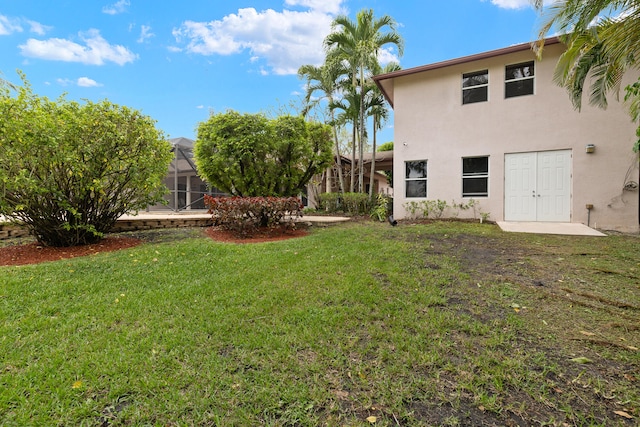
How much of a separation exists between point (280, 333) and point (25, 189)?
5722mm

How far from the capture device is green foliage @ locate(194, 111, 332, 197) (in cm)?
892

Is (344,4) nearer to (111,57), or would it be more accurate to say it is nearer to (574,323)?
(111,57)

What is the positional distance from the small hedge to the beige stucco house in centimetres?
539

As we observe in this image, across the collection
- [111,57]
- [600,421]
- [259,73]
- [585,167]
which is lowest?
[600,421]

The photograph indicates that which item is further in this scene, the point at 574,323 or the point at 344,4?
the point at 344,4

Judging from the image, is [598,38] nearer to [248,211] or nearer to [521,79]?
[521,79]

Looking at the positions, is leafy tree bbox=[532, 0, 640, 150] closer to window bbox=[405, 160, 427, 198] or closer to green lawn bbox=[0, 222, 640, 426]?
green lawn bbox=[0, 222, 640, 426]

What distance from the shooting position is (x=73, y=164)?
5.54m

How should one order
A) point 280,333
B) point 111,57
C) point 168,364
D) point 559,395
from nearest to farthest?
point 559,395 → point 168,364 → point 280,333 → point 111,57

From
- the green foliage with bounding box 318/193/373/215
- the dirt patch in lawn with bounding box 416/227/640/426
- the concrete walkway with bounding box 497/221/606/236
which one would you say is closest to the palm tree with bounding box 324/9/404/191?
the green foliage with bounding box 318/193/373/215

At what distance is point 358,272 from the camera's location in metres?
4.30

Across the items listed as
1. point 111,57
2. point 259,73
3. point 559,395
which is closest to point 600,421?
point 559,395

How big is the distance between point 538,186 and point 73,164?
39.5ft

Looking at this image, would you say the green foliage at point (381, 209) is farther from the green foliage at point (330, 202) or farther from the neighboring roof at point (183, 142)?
the neighboring roof at point (183, 142)
